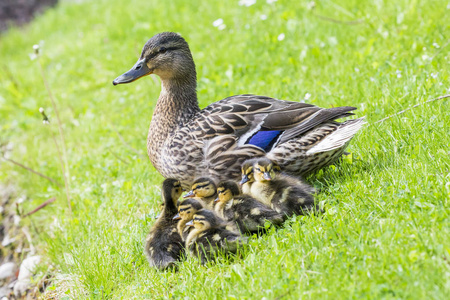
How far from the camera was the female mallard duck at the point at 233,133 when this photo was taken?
4.19 m

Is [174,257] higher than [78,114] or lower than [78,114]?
lower

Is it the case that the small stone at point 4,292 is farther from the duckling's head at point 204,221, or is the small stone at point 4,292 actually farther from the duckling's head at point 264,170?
the duckling's head at point 264,170

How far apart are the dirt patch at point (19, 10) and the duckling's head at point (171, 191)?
40.0 feet

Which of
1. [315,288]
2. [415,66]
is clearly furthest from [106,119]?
[315,288]

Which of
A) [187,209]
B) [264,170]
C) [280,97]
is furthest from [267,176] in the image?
[280,97]

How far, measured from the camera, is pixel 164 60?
16.4 feet

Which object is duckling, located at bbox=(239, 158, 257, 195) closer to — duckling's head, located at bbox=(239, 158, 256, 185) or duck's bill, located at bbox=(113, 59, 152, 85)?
duckling's head, located at bbox=(239, 158, 256, 185)

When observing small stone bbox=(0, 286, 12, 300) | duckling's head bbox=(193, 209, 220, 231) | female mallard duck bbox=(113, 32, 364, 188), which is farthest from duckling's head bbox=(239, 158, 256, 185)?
small stone bbox=(0, 286, 12, 300)

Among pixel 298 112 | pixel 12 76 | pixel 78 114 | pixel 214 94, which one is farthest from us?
pixel 12 76

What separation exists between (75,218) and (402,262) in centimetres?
343

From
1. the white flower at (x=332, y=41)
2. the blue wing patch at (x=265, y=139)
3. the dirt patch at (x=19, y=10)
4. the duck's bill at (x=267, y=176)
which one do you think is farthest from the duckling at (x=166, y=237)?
the dirt patch at (x=19, y=10)

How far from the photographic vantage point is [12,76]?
31.8 ft

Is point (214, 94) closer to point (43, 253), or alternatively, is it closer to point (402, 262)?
point (43, 253)

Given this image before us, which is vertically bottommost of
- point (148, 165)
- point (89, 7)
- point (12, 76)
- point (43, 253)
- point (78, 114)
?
point (43, 253)
